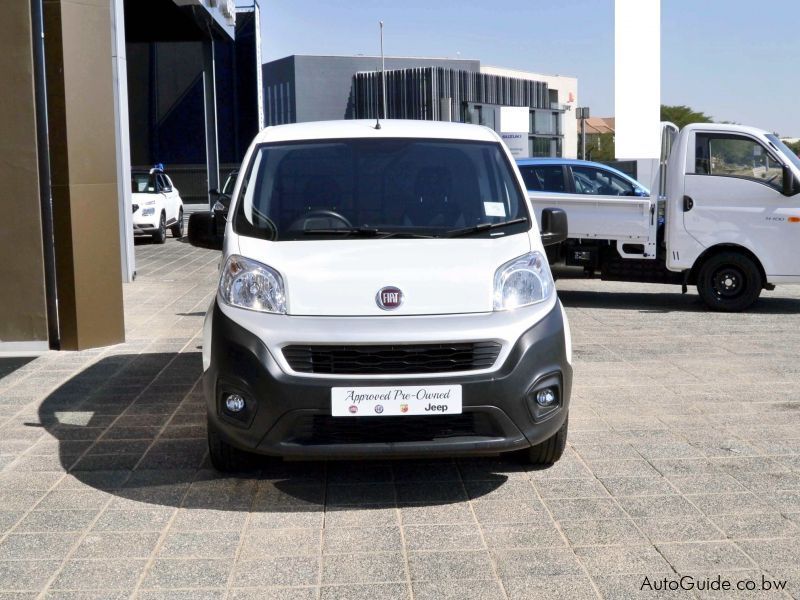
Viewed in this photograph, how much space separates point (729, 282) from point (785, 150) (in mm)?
1547

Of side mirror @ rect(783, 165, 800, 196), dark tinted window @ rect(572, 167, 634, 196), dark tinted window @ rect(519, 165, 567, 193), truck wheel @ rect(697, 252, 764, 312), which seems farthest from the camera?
dark tinted window @ rect(572, 167, 634, 196)

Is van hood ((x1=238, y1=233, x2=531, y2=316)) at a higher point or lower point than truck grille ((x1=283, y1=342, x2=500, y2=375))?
higher

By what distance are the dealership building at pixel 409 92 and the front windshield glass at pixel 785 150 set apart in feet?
227

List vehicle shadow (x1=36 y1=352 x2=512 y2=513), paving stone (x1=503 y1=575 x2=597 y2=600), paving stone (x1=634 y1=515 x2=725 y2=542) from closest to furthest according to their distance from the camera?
paving stone (x1=503 y1=575 x2=597 y2=600), paving stone (x1=634 y1=515 x2=725 y2=542), vehicle shadow (x1=36 y1=352 x2=512 y2=513)

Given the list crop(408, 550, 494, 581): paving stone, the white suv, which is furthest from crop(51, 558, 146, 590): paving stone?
the white suv

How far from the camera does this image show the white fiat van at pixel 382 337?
475 centimetres

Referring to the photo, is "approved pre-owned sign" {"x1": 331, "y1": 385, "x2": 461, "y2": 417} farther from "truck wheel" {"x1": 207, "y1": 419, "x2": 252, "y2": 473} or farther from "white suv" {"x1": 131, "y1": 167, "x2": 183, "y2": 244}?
"white suv" {"x1": 131, "y1": 167, "x2": 183, "y2": 244}

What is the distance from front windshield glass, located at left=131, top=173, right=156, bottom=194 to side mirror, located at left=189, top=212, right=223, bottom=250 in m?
18.1

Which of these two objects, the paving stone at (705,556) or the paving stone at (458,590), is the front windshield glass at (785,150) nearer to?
the paving stone at (705,556)

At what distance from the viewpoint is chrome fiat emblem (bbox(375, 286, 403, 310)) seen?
4.92 meters

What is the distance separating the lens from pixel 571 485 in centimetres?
519

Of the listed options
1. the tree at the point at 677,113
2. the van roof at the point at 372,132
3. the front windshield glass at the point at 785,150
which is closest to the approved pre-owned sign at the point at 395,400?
the van roof at the point at 372,132

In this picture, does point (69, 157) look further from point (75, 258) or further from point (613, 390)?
point (613, 390)

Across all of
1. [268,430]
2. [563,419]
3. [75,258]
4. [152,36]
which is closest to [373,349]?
[268,430]
